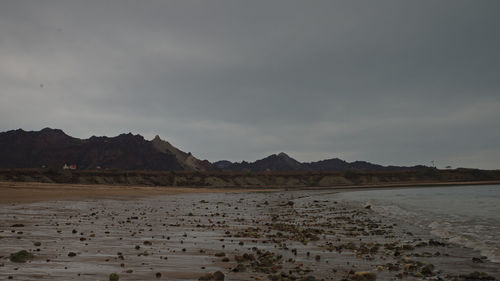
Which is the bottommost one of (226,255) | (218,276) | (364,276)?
(226,255)

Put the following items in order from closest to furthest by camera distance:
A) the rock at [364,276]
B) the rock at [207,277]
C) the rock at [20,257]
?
1. the rock at [207,277]
2. the rock at [364,276]
3. the rock at [20,257]

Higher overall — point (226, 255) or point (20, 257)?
point (20, 257)

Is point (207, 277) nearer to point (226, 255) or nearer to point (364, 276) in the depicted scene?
point (226, 255)

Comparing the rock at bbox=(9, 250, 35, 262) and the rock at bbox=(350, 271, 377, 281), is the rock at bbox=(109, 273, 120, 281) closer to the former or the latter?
the rock at bbox=(9, 250, 35, 262)

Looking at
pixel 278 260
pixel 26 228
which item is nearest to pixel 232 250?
pixel 278 260

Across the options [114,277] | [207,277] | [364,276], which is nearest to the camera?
[114,277]

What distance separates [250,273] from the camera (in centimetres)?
867

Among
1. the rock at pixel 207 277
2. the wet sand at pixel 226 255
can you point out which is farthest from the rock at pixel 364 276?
the rock at pixel 207 277

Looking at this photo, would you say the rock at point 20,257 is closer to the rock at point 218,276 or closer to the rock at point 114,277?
the rock at point 114,277

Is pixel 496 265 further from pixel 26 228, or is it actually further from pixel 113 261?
pixel 26 228

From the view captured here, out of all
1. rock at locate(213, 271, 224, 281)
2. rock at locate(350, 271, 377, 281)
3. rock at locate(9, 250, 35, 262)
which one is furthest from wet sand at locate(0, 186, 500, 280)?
rock at locate(213, 271, 224, 281)

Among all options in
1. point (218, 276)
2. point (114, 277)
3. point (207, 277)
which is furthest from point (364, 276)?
point (114, 277)

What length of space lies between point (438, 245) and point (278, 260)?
23.1 feet

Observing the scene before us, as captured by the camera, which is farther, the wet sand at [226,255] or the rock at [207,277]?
the wet sand at [226,255]
